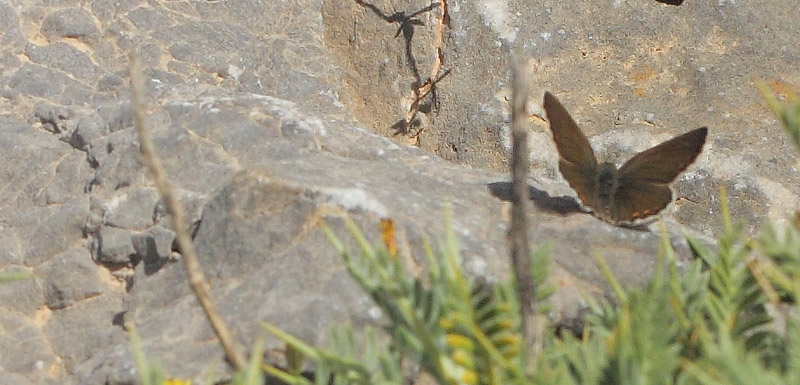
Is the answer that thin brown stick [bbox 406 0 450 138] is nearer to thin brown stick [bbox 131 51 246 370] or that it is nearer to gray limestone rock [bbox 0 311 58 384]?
gray limestone rock [bbox 0 311 58 384]

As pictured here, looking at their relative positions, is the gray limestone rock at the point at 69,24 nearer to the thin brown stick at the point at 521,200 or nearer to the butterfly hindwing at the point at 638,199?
the butterfly hindwing at the point at 638,199

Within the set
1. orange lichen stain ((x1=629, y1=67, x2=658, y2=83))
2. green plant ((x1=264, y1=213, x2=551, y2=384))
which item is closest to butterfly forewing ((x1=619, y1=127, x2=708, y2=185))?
orange lichen stain ((x1=629, y1=67, x2=658, y2=83))

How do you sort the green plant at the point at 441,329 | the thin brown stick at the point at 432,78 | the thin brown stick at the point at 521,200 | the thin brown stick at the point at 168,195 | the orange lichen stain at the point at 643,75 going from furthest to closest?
the thin brown stick at the point at 432,78 → the orange lichen stain at the point at 643,75 → the green plant at the point at 441,329 → the thin brown stick at the point at 168,195 → the thin brown stick at the point at 521,200

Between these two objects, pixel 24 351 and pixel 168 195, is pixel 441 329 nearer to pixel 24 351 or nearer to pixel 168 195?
pixel 168 195

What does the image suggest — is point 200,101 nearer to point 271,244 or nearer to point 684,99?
point 271,244

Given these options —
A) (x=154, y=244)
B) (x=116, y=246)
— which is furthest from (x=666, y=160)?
(x=116, y=246)

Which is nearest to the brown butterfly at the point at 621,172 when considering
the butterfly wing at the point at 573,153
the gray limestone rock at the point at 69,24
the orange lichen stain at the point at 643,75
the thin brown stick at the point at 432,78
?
the butterfly wing at the point at 573,153

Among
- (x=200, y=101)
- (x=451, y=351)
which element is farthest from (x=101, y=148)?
(x=451, y=351)
